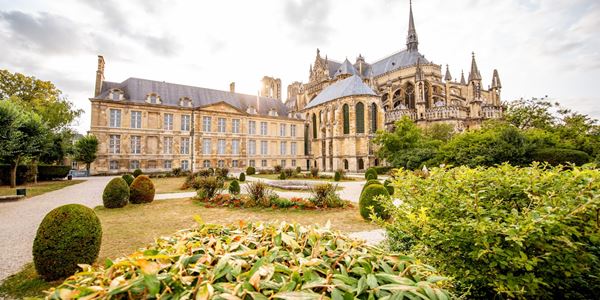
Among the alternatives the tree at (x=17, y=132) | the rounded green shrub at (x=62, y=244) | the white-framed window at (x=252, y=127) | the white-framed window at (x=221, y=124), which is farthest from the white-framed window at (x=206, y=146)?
the rounded green shrub at (x=62, y=244)

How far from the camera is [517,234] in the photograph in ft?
6.46

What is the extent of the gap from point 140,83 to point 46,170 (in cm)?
1319

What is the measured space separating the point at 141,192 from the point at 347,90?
104 feet

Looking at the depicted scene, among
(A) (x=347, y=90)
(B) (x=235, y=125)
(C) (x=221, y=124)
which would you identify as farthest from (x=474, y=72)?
(C) (x=221, y=124)

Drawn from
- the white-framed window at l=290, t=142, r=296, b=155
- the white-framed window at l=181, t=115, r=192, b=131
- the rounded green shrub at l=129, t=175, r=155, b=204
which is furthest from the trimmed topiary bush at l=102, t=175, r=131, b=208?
the white-framed window at l=290, t=142, r=296, b=155

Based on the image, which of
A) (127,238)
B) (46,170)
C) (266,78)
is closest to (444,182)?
(127,238)

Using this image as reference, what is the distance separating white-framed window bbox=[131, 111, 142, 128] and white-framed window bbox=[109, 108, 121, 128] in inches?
48.0

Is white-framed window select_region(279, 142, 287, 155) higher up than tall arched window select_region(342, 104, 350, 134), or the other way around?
tall arched window select_region(342, 104, 350, 134)

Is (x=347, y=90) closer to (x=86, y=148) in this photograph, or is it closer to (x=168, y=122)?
(x=168, y=122)

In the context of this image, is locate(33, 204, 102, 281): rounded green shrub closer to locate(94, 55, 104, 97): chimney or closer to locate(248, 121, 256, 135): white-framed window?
locate(94, 55, 104, 97): chimney

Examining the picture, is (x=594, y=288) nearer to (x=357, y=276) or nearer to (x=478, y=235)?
(x=478, y=235)

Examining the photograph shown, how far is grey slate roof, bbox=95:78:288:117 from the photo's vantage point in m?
30.2

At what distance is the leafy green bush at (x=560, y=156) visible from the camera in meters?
15.1

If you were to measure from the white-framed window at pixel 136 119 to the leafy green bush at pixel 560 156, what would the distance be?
36.4 m
